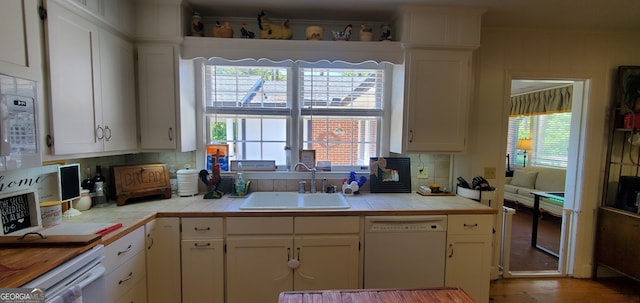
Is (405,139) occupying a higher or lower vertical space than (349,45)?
lower

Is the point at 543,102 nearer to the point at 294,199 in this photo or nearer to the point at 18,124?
the point at 294,199

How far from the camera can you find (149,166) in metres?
2.15

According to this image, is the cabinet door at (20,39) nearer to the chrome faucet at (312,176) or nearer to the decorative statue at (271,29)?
the decorative statue at (271,29)

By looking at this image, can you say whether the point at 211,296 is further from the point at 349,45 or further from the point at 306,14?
the point at 306,14

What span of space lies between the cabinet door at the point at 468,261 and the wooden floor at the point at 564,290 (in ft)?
1.77

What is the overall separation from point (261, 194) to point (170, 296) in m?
0.96

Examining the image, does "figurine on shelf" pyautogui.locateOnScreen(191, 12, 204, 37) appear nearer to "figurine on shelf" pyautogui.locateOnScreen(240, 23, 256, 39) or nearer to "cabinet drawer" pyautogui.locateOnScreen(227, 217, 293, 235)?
"figurine on shelf" pyautogui.locateOnScreen(240, 23, 256, 39)

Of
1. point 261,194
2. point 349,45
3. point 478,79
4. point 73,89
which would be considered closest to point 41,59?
point 73,89

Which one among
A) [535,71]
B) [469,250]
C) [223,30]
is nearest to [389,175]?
[469,250]

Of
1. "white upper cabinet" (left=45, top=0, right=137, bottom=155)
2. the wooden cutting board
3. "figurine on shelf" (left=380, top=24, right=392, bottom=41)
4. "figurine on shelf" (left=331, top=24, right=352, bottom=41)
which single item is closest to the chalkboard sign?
the wooden cutting board

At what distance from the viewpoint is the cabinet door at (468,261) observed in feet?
6.60

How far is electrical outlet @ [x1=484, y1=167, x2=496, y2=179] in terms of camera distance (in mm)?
2533

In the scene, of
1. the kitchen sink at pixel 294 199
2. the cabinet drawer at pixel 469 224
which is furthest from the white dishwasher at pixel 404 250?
the kitchen sink at pixel 294 199

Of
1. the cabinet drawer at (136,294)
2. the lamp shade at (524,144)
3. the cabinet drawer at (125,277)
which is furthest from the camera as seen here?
the lamp shade at (524,144)
